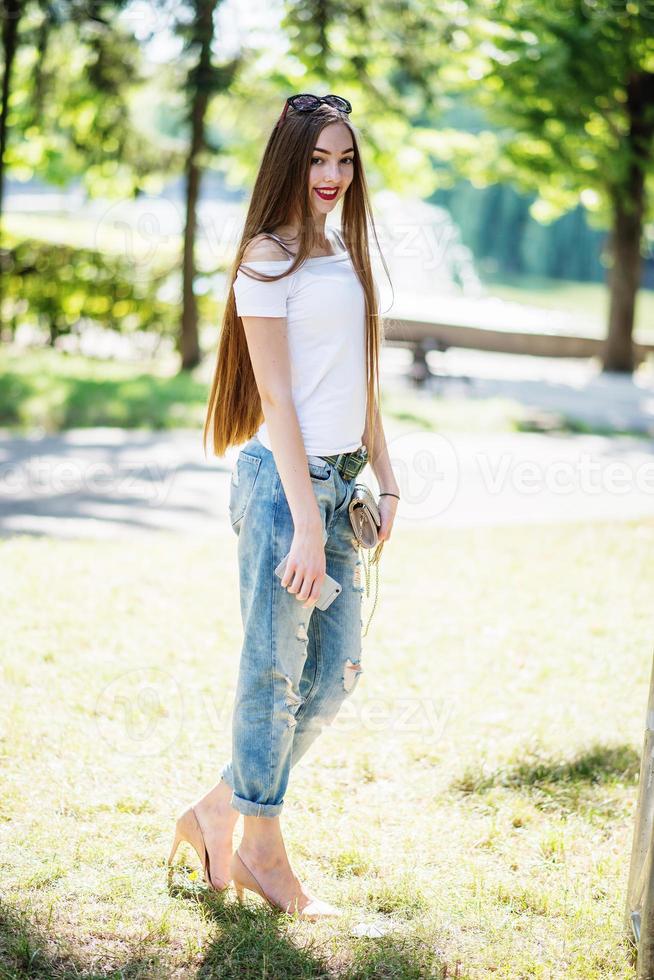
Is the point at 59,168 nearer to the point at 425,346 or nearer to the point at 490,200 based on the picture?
the point at 425,346

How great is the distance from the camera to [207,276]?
14930 mm

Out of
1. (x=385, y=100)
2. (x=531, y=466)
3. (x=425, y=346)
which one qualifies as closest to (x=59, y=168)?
(x=385, y=100)

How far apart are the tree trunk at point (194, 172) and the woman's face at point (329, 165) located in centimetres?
1111

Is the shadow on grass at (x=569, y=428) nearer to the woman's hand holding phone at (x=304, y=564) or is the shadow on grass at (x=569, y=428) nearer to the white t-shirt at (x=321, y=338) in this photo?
the white t-shirt at (x=321, y=338)

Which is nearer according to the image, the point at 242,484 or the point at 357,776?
the point at 242,484

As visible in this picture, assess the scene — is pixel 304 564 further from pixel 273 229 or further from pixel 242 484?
pixel 273 229

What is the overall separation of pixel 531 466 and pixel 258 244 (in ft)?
24.2

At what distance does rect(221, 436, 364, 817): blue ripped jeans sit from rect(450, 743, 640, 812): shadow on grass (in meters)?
1.09

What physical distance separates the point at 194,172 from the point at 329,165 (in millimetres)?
11812

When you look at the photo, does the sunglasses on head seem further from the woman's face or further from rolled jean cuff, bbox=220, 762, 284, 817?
rolled jean cuff, bbox=220, 762, 284, 817

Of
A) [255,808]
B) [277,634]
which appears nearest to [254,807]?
[255,808]

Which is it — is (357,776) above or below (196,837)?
below

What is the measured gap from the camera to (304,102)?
2.51 meters

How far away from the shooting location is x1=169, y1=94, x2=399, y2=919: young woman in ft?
7.95
